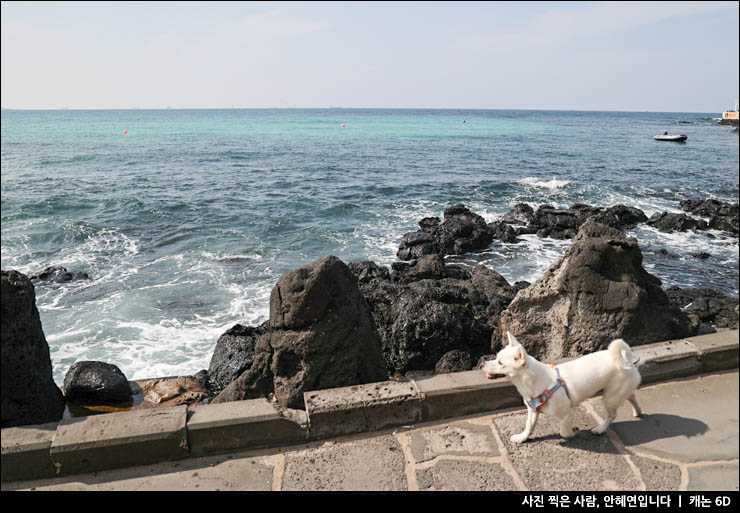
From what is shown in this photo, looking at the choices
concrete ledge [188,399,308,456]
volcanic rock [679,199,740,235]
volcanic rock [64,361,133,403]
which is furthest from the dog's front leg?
volcanic rock [679,199,740,235]

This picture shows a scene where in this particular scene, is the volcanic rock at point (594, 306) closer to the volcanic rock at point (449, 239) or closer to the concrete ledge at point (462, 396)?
the concrete ledge at point (462, 396)

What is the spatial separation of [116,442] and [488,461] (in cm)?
313

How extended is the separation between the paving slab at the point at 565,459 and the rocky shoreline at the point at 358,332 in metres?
1.59

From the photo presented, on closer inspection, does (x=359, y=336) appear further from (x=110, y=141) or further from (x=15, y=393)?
(x=110, y=141)

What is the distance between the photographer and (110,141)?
180 ft

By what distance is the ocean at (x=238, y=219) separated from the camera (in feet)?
38.0

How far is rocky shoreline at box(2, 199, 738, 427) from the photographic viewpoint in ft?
16.0

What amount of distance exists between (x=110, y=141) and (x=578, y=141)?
55.4 metres

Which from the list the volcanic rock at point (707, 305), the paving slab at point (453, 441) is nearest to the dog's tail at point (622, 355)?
the paving slab at point (453, 441)

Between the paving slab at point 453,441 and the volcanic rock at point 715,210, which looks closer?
the paving slab at point 453,441

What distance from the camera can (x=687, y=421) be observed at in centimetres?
433

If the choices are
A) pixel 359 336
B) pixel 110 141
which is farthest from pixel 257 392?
pixel 110 141

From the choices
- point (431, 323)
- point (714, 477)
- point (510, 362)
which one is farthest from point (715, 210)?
point (510, 362)

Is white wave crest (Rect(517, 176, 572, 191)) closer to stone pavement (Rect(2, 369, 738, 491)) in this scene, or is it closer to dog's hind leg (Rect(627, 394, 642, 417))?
dog's hind leg (Rect(627, 394, 642, 417))
